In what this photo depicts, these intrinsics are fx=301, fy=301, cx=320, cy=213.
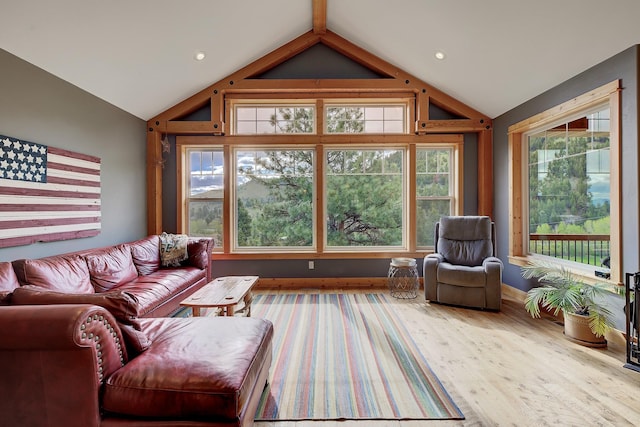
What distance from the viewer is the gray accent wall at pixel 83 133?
2.58 meters

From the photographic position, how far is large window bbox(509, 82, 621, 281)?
111 inches

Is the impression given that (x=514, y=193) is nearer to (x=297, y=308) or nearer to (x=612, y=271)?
(x=612, y=271)

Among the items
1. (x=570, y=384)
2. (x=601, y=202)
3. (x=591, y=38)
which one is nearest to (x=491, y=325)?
(x=570, y=384)

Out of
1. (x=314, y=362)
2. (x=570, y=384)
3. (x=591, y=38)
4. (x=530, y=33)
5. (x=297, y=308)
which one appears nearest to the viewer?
(x=570, y=384)

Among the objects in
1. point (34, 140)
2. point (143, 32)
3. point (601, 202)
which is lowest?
point (601, 202)

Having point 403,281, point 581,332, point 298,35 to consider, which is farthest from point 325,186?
point 581,332

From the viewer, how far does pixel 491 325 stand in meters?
3.13

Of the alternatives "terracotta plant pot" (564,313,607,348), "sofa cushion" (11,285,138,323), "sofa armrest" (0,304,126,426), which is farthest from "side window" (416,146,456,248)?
"sofa armrest" (0,304,126,426)

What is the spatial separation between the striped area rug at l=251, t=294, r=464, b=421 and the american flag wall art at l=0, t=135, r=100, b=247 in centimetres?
214

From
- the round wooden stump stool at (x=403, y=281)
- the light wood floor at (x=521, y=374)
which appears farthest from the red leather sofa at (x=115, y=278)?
the round wooden stump stool at (x=403, y=281)

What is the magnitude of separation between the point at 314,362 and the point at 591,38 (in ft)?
12.2

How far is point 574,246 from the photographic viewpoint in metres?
3.31

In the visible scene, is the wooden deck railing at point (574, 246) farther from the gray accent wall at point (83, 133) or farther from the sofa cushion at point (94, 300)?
the gray accent wall at point (83, 133)

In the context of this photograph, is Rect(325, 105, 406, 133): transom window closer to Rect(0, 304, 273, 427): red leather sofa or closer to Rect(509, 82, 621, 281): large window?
Rect(509, 82, 621, 281): large window
